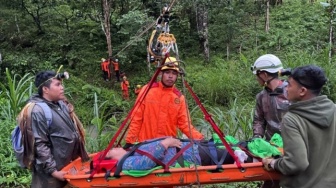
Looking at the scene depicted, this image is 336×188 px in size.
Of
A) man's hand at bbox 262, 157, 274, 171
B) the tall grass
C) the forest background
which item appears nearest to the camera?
man's hand at bbox 262, 157, 274, 171

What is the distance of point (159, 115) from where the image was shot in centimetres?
394

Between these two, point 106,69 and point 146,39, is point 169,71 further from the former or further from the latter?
point 106,69

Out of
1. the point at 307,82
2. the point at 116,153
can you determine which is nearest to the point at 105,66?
the point at 116,153

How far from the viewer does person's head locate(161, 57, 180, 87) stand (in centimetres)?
352

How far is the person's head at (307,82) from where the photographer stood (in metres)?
2.60

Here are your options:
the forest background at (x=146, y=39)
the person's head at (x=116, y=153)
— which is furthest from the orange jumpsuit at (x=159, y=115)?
the forest background at (x=146, y=39)

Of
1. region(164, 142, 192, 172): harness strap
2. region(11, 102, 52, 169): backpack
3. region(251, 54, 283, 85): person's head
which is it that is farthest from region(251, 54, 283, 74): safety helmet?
region(11, 102, 52, 169): backpack

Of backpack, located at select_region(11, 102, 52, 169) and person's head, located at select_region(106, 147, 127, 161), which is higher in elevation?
backpack, located at select_region(11, 102, 52, 169)

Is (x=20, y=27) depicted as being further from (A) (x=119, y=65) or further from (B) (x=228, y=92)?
(B) (x=228, y=92)

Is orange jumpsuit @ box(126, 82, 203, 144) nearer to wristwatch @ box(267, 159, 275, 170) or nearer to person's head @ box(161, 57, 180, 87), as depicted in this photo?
person's head @ box(161, 57, 180, 87)

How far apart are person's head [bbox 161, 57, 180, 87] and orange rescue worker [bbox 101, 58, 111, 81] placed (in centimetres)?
1070

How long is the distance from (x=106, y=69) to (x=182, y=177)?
1173 cm

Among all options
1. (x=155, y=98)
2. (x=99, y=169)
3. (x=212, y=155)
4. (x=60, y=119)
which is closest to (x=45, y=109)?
(x=60, y=119)

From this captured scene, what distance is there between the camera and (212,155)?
11.3ft
